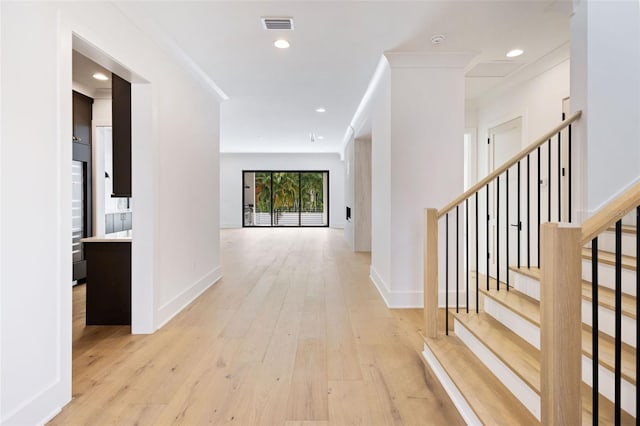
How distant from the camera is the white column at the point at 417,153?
3.59m

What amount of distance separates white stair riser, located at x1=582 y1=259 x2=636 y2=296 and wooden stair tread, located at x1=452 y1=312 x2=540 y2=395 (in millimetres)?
591

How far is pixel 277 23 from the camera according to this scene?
2.87 m

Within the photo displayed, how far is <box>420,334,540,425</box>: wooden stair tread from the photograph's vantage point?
1601mm

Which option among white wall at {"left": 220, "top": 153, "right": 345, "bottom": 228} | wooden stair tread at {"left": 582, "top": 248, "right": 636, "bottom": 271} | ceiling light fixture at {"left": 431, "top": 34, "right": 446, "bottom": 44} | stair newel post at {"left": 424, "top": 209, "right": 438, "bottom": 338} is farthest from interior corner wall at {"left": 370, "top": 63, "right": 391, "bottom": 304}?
white wall at {"left": 220, "top": 153, "right": 345, "bottom": 228}

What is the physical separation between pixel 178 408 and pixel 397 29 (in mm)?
3182

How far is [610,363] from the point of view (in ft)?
4.93

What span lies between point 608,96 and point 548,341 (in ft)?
6.84

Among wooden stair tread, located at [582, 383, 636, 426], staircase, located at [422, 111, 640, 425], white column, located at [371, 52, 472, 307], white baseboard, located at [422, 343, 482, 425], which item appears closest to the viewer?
staircase, located at [422, 111, 640, 425]

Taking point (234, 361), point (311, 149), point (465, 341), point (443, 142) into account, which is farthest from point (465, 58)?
point (311, 149)

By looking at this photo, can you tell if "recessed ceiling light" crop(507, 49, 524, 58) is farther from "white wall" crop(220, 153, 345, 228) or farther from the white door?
"white wall" crop(220, 153, 345, 228)

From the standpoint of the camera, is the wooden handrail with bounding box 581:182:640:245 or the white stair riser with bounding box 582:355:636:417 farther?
the white stair riser with bounding box 582:355:636:417

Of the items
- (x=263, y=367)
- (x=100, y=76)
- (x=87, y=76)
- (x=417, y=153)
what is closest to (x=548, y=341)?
(x=263, y=367)

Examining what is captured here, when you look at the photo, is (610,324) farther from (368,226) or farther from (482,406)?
(368,226)

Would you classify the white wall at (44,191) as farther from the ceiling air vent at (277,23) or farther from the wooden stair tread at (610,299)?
the wooden stair tread at (610,299)
